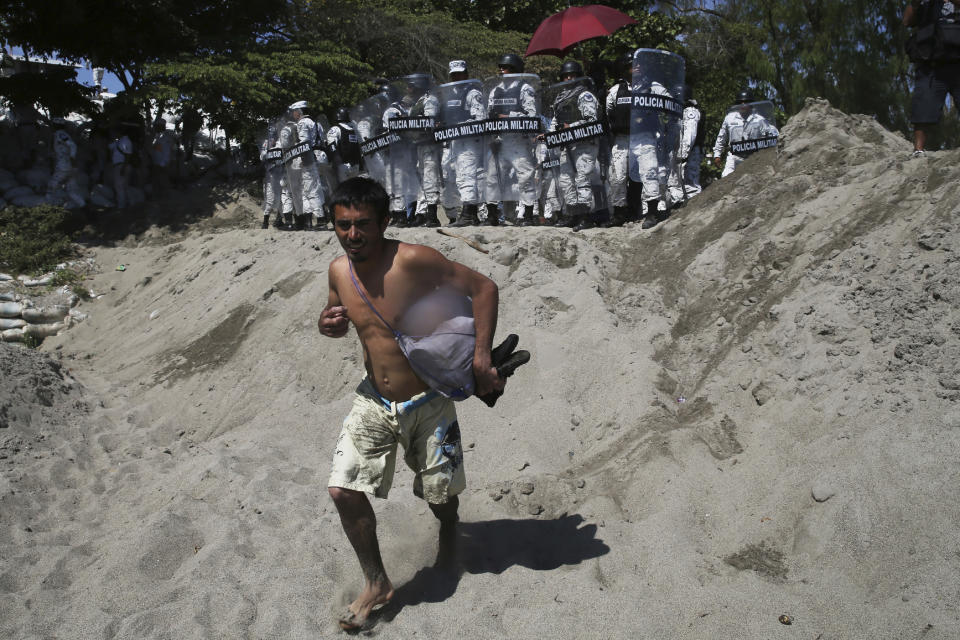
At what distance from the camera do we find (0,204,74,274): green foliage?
1108cm

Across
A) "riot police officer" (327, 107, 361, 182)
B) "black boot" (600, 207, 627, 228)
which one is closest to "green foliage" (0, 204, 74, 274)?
"riot police officer" (327, 107, 361, 182)

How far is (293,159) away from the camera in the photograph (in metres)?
10.4

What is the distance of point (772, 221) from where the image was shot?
5.96 metres

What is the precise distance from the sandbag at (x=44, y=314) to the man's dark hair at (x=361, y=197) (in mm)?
8302

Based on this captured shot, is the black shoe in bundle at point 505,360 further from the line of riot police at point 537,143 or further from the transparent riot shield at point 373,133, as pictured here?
the transparent riot shield at point 373,133

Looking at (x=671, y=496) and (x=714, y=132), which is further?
(x=714, y=132)

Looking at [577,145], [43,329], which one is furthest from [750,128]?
[43,329]

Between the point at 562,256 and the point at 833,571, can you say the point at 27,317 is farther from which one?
the point at 833,571

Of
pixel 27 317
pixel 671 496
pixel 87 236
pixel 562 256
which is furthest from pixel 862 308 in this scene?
pixel 87 236

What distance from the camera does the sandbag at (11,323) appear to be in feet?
30.9

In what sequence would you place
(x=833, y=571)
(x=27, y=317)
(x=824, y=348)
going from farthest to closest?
(x=27, y=317) → (x=824, y=348) → (x=833, y=571)

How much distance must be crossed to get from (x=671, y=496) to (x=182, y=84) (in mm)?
11499

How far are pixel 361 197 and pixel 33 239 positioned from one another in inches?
421

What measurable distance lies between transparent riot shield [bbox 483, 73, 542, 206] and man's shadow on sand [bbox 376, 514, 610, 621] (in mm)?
5152
